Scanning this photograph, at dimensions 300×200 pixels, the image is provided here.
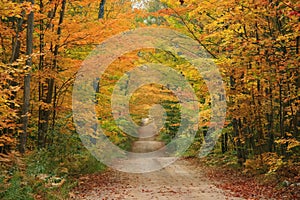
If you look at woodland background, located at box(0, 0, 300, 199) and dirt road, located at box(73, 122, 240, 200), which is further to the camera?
dirt road, located at box(73, 122, 240, 200)

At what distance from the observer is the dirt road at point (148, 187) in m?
10.5

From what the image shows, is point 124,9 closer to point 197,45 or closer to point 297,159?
point 197,45

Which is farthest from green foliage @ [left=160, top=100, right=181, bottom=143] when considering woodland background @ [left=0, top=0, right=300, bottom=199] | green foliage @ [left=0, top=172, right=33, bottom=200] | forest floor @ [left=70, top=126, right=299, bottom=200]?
green foliage @ [left=0, top=172, right=33, bottom=200]

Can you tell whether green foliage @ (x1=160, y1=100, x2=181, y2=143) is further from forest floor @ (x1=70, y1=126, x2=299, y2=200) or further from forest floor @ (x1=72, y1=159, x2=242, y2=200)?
forest floor @ (x1=72, y1=159, x2=242, y2=200)

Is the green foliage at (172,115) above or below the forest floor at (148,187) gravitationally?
above

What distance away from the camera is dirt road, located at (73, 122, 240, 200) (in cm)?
1048

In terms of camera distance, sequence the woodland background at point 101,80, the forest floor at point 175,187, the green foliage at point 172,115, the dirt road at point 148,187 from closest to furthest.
Result: 1. the woodland background at point 101,80
2. the forest floor at point 175,187
3. the dirt road at point 148,187
4. the green foliage at point 172,115

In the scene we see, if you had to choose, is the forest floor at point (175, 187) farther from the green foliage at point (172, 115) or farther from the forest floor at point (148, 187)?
the green foliage at point (172, 115)

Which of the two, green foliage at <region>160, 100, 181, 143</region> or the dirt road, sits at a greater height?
green foliage at <region>160, 100, 181, 143</region>

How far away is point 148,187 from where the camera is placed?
12.5m

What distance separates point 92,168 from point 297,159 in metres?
9.36

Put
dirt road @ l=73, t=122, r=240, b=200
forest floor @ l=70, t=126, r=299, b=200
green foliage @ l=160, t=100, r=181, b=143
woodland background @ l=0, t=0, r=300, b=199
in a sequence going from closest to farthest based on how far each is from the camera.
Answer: woodland background @ l=0, t=0, r=300, b=199 < forest floor @ l=70, t=126, r=299, b=200 < dirt road @ l=73, t=122, r=240, b=200 < green foliage @ l=160, t=100, r=181, b=143

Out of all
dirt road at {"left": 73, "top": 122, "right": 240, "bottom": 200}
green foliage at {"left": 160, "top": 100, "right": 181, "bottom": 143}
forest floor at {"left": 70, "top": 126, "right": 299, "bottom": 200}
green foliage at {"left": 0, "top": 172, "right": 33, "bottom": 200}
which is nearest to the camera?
green foliage at {"left": 0, "top": 172, "right": 33, "bottom": 200}

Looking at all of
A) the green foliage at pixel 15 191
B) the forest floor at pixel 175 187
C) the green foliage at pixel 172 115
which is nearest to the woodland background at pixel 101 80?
the green foliage at pixel 15 191
